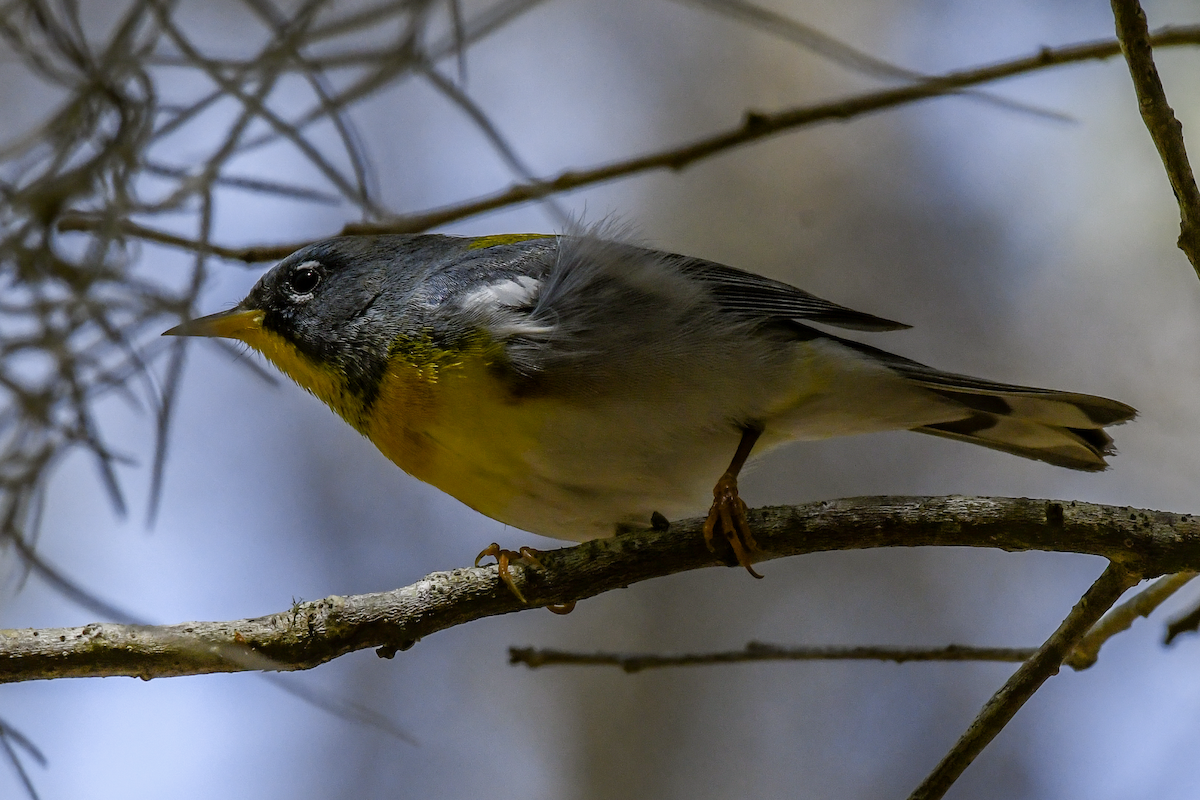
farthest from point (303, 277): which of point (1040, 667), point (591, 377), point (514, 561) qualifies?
point (1040, 667)

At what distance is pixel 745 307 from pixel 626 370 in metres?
0.70

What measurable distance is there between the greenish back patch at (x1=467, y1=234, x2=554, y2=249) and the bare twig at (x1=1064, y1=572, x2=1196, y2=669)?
7.82ft

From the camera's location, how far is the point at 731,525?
302 cm

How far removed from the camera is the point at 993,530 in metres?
2.66

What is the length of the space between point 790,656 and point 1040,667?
2.19 ft

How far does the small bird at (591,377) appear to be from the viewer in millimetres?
3484

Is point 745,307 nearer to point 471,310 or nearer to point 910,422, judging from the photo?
point 910,422

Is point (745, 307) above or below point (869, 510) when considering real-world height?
above

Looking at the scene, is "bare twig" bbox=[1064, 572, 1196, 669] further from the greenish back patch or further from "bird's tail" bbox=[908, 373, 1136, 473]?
the greenish back patch

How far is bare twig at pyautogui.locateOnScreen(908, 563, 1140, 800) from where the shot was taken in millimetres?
2545

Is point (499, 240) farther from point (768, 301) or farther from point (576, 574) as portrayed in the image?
point (576, 574)

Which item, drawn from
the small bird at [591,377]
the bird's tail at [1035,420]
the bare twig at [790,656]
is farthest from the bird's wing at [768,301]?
the bare twig at [790,656]

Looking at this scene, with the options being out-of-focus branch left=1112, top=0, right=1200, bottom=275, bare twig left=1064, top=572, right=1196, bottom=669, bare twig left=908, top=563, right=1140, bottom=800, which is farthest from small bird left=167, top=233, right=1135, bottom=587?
out-of-focus branch left=1112, top=0, right=1200, bottom=275

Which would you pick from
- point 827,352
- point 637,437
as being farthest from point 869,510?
point 827,352
